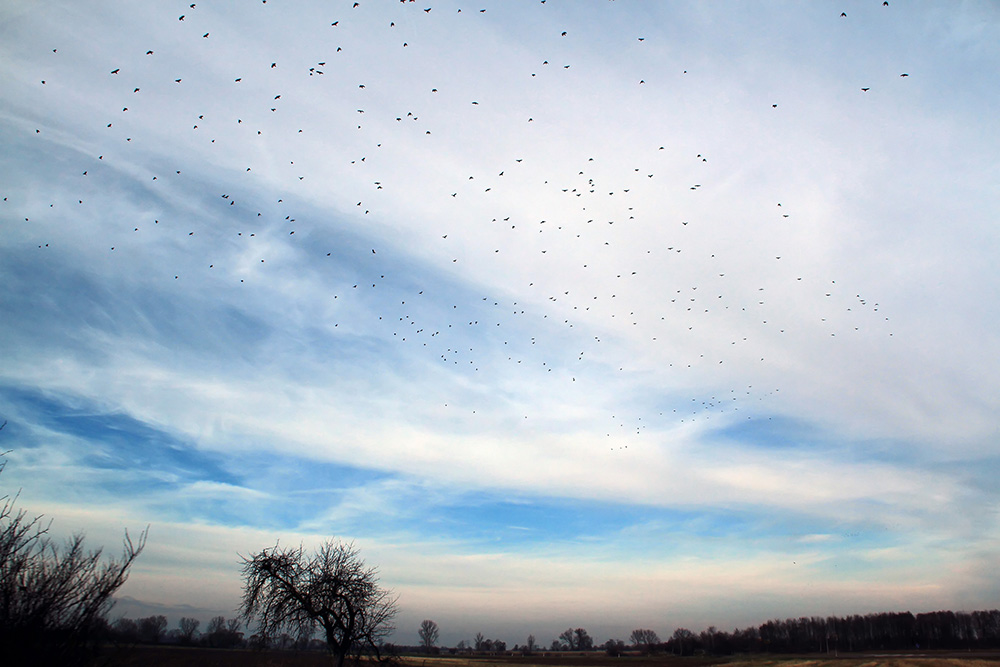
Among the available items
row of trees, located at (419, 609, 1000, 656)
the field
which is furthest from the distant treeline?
the field

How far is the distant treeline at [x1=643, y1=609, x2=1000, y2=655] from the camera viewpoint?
5182 inches

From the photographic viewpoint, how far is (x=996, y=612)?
5443 inches

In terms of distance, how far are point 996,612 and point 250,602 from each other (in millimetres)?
201228

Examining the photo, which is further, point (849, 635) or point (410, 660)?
point (849, 635)

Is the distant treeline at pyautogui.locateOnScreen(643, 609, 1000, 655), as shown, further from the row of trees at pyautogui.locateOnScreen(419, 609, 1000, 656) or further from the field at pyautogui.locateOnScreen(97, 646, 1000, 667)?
the field at pyautogui.locateOnScreen(97, 646, 1000, 667)

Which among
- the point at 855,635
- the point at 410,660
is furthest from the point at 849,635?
the point at 410,660

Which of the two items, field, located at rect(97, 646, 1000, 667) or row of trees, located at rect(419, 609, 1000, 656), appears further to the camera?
row of trees, located at rect(419, 609, 1000, 656)

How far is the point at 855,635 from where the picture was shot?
14950 cm

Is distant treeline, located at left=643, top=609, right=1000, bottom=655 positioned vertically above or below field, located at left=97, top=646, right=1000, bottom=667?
below

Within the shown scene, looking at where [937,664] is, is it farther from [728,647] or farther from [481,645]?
[481,645]

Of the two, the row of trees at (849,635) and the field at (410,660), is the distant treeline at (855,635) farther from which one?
the field at (410,660)

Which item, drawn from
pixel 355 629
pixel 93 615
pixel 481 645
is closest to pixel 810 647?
pixel 481 645

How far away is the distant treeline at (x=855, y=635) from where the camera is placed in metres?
132

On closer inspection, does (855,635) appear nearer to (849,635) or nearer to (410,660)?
(849,635)
